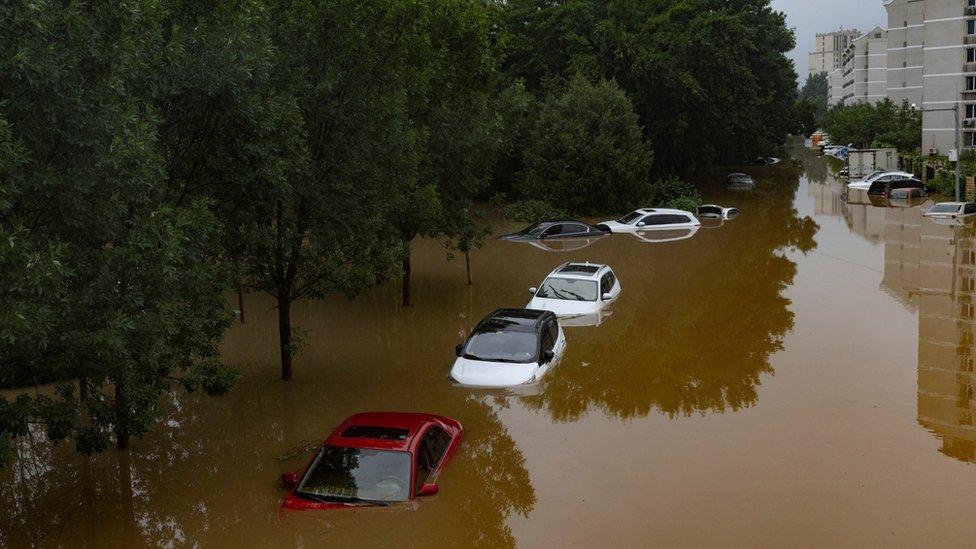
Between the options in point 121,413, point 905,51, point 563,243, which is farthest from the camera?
point 905,51

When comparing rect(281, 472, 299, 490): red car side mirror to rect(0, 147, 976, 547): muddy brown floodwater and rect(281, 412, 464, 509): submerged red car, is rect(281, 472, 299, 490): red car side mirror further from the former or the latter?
rect(0, 147, 976, 547): muddy brown floodwater

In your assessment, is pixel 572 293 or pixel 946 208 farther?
pixel 946 208

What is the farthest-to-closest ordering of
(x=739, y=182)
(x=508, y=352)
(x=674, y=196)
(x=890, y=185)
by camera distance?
(x=739, y=182) → (x=890, y=185) → (x=674, y=196) → (x=508, y=352)

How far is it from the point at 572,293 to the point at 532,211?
20.3 m

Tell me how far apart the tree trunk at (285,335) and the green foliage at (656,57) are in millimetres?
32787

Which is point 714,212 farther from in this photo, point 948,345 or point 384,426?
point 384,426

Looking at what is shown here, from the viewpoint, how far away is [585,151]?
41.8 metres

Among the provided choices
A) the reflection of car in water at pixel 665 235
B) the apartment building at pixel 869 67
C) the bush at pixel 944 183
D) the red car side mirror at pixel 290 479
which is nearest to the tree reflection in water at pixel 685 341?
the reflection of car in water at pixel 665 235

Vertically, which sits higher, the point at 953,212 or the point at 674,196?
the point at 674,196

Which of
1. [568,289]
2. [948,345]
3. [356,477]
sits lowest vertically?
[948,345]

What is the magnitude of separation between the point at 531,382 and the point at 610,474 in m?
3.81

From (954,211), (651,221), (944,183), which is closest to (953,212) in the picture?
(954,211)

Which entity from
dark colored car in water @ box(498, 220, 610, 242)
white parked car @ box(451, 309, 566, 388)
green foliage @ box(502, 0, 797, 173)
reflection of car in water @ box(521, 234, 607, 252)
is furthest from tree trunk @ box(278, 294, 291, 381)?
green foliage @ box(502, 0, 797, 173)

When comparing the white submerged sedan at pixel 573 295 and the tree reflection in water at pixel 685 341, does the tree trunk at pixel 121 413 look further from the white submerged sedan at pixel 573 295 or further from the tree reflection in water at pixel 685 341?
the white submerged sedan at pixel 573 295
